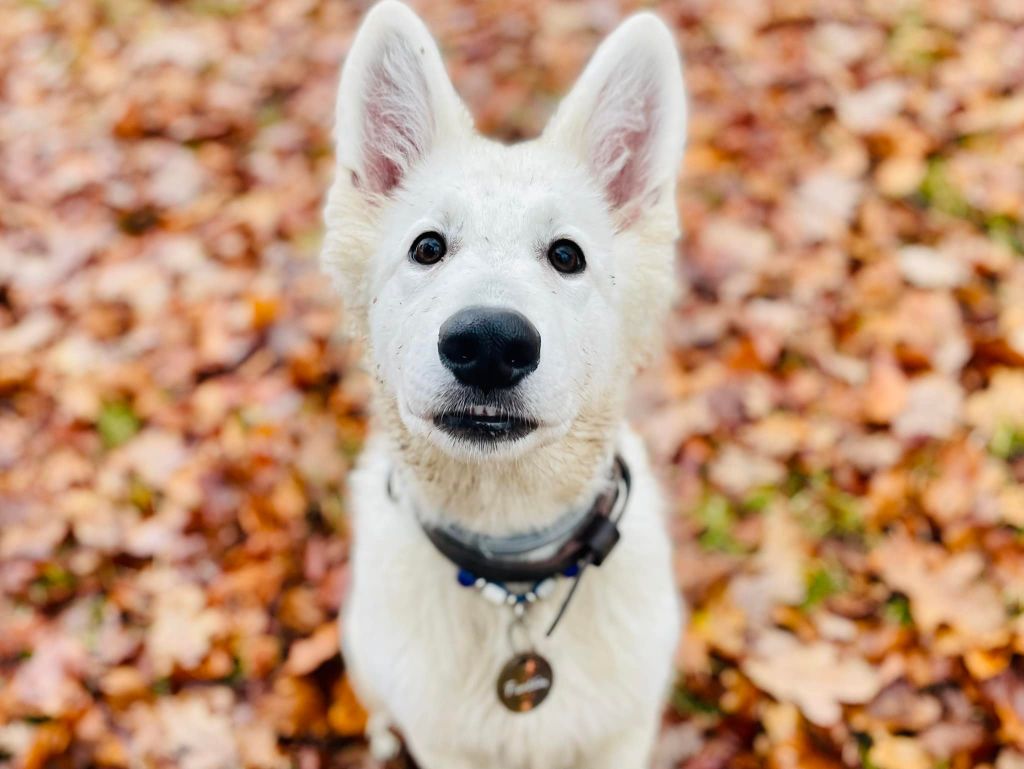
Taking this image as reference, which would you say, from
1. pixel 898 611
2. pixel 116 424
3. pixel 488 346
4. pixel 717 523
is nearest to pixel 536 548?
pixel 488 346

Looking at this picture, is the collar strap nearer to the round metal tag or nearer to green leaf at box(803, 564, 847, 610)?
the round metal tag

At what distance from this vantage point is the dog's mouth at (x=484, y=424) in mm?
1981

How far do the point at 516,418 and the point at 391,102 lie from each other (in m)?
1.02

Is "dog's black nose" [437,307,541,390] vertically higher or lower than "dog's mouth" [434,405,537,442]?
higher

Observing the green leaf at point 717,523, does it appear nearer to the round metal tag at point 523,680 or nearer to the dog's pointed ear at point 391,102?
the round metal tag at point 523,680

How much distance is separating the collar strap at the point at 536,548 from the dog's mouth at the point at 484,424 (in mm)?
414

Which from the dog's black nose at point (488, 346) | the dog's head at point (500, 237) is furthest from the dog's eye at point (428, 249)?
the dog's black nose at point (488, 346)

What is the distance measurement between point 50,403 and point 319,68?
3.08m

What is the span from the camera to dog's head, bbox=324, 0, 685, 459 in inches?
76.9

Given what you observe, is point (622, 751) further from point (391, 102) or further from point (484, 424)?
point (391, 102)

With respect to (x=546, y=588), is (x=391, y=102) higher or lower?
higher

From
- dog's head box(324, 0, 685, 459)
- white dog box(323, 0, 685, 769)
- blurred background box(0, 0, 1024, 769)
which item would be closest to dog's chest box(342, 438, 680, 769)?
white dog box(323, 0, 685, 769)

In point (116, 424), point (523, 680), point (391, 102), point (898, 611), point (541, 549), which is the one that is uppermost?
point (391, 102)

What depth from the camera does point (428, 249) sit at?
7.34 ft
